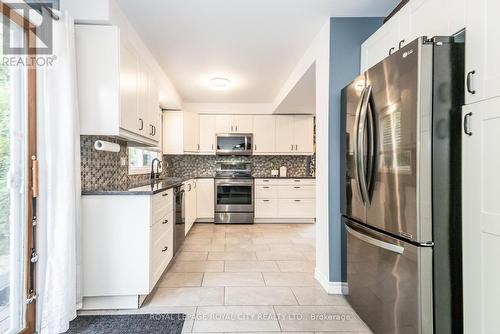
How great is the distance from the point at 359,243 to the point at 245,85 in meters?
3.24

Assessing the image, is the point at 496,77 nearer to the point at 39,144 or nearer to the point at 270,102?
the point at 39,144

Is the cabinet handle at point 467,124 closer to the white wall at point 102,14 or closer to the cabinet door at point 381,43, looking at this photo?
the cabinet door at point 381,43

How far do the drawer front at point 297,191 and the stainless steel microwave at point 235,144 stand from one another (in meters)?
1.01

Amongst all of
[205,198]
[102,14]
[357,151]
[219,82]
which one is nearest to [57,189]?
[102,14]

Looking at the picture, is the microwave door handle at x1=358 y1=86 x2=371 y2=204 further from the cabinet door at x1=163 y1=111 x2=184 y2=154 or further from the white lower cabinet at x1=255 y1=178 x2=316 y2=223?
the cabinet door at x1=163 y1=111 x2=184 y2=154

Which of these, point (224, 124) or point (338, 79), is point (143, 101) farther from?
point (224, 124)

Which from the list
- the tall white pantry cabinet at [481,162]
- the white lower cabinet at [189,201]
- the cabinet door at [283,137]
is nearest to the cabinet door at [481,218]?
the tall white pantry cabinet at [481,162]

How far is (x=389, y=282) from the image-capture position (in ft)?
5.33

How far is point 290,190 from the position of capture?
18.0 ft

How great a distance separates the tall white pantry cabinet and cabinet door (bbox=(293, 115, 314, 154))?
166 inches

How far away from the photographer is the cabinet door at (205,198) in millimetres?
5391

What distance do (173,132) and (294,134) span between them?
7.85ft

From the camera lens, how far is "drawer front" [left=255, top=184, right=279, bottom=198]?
17.9 feet

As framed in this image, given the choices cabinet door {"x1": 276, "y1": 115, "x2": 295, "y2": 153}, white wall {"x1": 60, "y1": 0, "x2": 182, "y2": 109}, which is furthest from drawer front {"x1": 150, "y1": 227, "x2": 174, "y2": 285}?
cabinet door {"x1": 276, "y1": 115, "x2": 295, "y2": 153}
